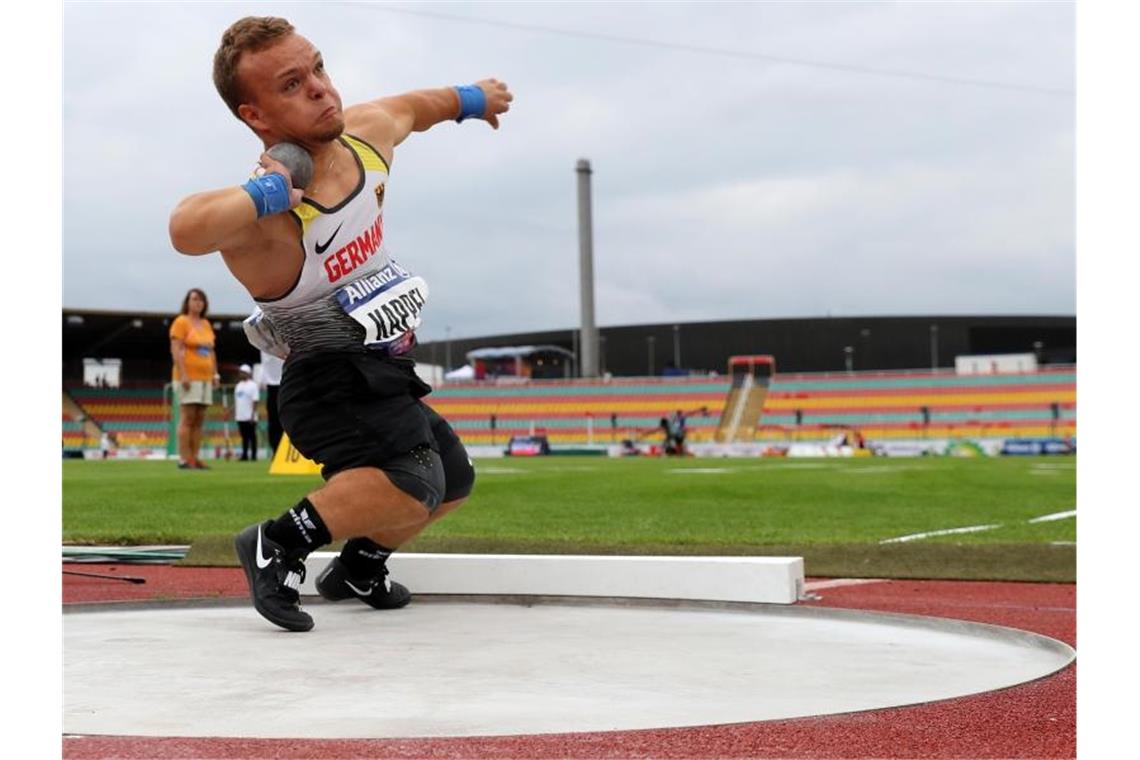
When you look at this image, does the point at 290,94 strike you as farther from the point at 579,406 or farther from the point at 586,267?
the point at 586,267

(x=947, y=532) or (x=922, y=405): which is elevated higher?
(x=947, y=532)

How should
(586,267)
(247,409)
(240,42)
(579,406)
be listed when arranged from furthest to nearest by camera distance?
1. (586,267)
2. (579,406)
3. (247,409)
4. (240,42)

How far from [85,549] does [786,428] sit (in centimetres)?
4665

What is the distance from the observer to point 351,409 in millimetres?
3898

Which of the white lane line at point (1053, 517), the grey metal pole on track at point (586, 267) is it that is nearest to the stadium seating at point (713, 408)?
the grey metal pole on track at point (586, 267)

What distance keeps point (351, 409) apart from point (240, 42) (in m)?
1.11

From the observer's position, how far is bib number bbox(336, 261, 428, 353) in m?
3.80

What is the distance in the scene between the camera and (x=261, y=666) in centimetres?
326

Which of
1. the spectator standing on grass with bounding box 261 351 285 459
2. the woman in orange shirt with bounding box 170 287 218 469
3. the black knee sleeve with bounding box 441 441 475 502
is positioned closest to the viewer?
the black knee sleeve with bounding box 441 441 475 502

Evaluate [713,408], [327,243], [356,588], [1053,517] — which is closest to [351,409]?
[327,243]

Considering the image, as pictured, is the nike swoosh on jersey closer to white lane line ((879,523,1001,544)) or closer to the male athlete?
the male athlete

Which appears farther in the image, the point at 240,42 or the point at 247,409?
the point at 247,409

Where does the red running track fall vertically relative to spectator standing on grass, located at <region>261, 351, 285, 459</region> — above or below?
below

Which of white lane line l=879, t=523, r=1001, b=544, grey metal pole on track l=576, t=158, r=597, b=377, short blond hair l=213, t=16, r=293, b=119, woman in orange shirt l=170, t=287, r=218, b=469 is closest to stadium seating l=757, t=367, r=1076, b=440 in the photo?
grey metal pole on track l=576, t=158, r=597, b=377
